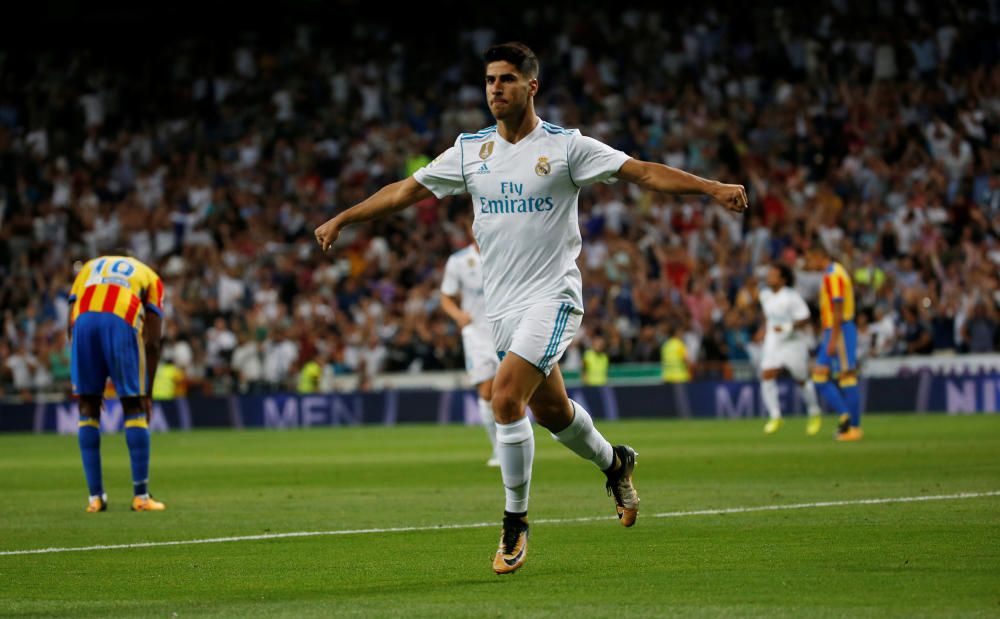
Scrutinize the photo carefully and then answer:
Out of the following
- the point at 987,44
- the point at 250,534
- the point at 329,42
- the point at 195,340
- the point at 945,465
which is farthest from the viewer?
the point at 329,42

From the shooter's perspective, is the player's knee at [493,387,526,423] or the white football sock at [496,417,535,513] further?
the white football sock at [496,417,535,513]

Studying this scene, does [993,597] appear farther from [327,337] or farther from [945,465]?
[327,337]

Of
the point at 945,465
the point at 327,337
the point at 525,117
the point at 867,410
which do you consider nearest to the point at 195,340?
the point at 327,337

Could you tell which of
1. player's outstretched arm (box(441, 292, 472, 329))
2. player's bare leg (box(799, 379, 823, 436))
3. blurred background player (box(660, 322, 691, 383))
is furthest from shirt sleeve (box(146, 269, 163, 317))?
blurred background player (box(660, 322, 691, 383))

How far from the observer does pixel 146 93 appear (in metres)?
40.2

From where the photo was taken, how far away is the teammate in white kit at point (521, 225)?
823cm

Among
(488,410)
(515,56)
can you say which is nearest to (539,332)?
(515,56)

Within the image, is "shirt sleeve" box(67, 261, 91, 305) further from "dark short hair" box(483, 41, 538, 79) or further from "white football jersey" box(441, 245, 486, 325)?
"dark short hair" box(483, 41, 538, 79)

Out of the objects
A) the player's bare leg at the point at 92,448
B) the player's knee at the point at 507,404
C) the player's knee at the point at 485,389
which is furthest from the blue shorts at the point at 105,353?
the player's knee at the point at 507,404

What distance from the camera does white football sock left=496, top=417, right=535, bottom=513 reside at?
27.2ft

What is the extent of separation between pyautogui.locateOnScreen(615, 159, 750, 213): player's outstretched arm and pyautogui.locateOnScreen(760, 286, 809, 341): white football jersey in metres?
16.2

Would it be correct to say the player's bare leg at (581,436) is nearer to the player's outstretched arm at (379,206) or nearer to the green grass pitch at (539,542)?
the green grass pitch at (539,542)

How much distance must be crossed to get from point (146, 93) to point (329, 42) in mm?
4612

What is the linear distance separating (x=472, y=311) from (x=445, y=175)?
8.93 meters
